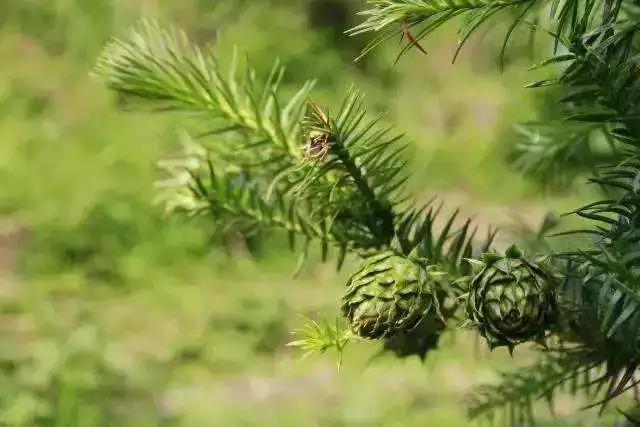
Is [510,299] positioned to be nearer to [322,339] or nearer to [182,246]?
[322,339]

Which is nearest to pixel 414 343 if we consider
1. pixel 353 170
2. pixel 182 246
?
pixel 353 170

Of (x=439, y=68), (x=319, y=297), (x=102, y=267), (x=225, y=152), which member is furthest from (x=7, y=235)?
(x=225, y=152)

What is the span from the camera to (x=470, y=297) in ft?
0.92

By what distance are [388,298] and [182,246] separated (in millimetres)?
1457

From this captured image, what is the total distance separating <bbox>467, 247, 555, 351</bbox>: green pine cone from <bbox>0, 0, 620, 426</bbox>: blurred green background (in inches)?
18.6

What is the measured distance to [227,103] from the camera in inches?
15.5

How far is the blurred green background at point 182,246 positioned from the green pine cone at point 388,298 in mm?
473

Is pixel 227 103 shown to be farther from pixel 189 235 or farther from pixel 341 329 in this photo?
pixel 189 235

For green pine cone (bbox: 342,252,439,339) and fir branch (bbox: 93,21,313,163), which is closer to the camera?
green pine cone (bbox: 342,252,439,339)

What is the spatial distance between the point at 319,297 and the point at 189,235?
33 cm

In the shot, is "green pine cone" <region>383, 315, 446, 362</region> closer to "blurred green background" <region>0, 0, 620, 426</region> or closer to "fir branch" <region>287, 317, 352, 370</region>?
"fir branch" <region>287, 317, 352, 370</region>

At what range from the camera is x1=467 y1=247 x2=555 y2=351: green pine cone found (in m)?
0.27

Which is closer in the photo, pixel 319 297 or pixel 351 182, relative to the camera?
pixel 351 182

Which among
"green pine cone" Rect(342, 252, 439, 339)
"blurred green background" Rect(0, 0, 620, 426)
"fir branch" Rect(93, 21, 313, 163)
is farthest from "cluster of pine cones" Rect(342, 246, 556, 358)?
"blurred green background" Rect(0, 0, 620, 426)
